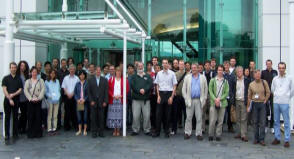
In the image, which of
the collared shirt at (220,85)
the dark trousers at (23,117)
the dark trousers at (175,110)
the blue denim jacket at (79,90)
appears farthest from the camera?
the blue denim jacket at (79,90)

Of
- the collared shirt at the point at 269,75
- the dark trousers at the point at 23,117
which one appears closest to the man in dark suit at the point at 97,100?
the dark trousers at the point at 23,117

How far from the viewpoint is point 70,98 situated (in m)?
9.01

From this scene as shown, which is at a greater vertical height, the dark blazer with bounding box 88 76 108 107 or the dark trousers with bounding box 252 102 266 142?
the dark blazer with bounding box 88 76 108 107

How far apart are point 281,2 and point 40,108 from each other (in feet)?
29.0

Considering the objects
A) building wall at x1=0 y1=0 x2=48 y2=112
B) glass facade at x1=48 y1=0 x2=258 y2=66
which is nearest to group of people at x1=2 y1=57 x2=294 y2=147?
building wall at x1=0 y1=0 x2=48 y2=112

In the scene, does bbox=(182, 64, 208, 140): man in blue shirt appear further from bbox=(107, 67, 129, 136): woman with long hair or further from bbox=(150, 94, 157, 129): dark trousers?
bbox=(107, 67, 129, 136): woman with long hair

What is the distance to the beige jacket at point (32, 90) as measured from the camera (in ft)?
26.2

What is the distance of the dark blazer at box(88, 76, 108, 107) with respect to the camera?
8359 mm

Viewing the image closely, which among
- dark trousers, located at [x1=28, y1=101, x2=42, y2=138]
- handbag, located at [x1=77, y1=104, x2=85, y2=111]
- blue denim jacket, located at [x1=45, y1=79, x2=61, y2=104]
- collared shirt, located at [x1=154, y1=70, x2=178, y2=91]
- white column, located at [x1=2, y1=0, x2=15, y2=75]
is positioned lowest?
dark trousers, located at [x1=28, y1=101, x2=42, y2=138]

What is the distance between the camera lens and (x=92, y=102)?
8.34 m

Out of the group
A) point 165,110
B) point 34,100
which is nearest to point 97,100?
point 34,100

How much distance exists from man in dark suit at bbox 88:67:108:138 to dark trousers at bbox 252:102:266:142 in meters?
3.79

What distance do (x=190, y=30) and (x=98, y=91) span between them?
6.26 m

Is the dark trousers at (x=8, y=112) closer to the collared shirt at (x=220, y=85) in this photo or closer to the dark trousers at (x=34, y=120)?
the dark trousers at (x=34, y=120)
